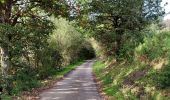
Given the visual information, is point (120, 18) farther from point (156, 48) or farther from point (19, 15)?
point (156, 48)

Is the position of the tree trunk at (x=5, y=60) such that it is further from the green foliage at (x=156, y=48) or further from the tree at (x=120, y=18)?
the green foliage at (x=156, y=48)

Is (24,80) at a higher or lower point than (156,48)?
lower

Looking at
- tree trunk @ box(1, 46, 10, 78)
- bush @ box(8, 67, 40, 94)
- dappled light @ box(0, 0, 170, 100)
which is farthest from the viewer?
bush @ box(8, 67, 40, 94)

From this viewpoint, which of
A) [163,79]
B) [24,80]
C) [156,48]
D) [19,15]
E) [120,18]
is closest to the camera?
[163,79]

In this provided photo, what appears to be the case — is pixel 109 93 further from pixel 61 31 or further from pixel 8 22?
pixel 61 31

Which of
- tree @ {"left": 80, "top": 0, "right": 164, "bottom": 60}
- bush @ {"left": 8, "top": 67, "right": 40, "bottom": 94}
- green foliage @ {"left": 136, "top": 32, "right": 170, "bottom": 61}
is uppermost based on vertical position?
tree @ {"left": 80, "top": 0, "right": 164, "bottom": 60}

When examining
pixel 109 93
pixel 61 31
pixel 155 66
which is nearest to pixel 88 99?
pixel 109 93

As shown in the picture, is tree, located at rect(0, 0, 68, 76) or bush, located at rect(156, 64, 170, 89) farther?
tree, located at rect(0, 0, 68, 76)

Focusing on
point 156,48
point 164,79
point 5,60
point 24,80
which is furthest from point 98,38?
point 164,79

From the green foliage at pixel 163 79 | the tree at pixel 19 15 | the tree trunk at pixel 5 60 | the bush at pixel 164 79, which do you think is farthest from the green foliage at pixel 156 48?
the tree trunk at pixel 5 60

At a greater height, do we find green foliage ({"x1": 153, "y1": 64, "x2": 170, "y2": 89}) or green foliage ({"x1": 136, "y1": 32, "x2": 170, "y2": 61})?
green foliage ({"x1": 136, "y1": 32, "x2": 170, "y2": 61})

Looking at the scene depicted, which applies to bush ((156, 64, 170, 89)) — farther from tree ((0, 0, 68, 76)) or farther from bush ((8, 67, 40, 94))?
bush ((8, 67, 40, 94))

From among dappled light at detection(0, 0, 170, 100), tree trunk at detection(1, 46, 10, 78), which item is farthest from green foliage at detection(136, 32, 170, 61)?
tree trunk at detection(1, 46, 10, 78)

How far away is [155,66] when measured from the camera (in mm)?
18891
